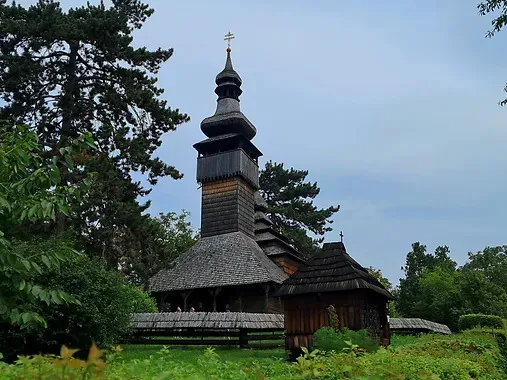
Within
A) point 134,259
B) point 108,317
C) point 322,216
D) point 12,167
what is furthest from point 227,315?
point 322,216

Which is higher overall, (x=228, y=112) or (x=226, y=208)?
(x=228, y=112)

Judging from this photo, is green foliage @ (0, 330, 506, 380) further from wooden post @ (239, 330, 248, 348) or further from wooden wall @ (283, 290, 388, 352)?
wooden post @ (239, 330, 248, 348)

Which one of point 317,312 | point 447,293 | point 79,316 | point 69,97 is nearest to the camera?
point 79,316

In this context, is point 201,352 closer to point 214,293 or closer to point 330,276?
point 330,276

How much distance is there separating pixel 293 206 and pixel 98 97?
31393mm

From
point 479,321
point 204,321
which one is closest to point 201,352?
point 204,321

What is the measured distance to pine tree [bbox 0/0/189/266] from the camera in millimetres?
16047

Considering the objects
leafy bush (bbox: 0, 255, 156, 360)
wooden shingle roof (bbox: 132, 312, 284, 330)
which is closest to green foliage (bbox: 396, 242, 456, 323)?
wooden shingle roof (bbox: 132, 312, 284, 330)

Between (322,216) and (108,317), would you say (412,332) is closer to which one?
(108,317)

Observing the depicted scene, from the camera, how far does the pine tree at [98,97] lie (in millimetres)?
16047

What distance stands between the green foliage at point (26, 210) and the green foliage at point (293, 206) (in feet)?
127

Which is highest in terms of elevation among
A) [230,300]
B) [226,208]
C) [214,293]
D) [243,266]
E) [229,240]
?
[226,208]

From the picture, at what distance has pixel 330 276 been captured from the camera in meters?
14.0

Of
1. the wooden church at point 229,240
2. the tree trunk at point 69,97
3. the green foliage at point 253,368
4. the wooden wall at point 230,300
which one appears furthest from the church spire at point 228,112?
the green foliage at point 253,368
